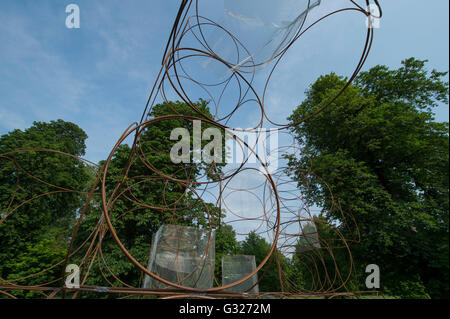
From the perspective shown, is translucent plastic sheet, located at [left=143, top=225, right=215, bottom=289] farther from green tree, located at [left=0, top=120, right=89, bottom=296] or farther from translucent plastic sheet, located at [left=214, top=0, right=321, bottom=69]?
green tree, located at [left=0, top=120, right=89, bottom=296]

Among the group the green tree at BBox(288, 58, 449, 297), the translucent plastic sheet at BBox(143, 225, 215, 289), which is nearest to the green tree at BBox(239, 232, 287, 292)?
the green tree at BBox(288, 58, 449, 297)

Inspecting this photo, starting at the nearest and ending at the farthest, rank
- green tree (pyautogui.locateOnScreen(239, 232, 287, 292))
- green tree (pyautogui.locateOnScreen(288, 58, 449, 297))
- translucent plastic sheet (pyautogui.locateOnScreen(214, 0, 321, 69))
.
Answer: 1. translucent plastic sheet (pyautogui.locateOnScreen(214, 0, 321, 69))
2. green tree (pyautogui.locateOnScreen(288, 58, 449, 297))
3. green tree (pyautogui.locateOnScreen(239, 232, 287, 292))

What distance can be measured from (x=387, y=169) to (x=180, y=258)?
9730 millimetres

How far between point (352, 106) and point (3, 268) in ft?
54.0

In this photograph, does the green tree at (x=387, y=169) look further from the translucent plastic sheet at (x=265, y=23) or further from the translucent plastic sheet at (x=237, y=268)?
the translucent plastic sheet at (x=265, y=23)

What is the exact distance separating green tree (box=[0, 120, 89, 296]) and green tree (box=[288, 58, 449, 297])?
10869 millimetres

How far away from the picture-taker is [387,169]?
906cm

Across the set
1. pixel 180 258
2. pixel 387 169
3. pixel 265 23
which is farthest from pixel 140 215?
pixel 387 169

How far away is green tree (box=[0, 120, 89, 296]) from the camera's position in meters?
8.33

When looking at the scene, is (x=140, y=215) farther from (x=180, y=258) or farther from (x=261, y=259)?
(x=261, y=259)

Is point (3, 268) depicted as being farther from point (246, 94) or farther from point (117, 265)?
point (246, 94)

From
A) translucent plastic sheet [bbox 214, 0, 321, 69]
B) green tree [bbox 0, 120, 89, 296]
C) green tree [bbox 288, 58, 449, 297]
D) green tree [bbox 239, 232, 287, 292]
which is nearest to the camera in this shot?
translucent plastic sheet [bbox 214, 0, 321, 69]

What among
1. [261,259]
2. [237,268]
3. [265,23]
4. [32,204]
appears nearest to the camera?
[265,23]
